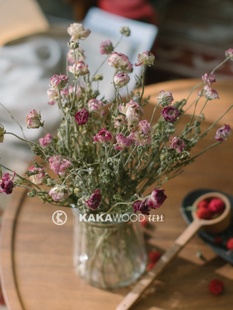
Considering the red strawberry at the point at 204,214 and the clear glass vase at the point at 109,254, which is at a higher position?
the red strawberry at the point at 204,214

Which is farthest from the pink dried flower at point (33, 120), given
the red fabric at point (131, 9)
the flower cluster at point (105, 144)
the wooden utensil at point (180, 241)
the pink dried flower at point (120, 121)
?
the red fabric at point (131, 9)

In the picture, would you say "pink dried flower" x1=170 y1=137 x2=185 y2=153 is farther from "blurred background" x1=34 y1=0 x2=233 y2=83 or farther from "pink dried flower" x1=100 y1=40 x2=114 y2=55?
"blurred background" x1=34 y1=0 x2=233 y2=83

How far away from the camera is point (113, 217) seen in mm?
931

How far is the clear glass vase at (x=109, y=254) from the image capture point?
1003 millimetres

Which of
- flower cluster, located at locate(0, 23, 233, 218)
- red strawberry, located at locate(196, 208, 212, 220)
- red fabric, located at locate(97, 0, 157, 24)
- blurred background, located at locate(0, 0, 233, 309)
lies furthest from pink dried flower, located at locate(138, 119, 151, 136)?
red fabric, located at locate(97, 0, 157, 24)

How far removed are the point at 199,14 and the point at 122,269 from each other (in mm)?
2074

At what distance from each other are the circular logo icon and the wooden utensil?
0.23 m

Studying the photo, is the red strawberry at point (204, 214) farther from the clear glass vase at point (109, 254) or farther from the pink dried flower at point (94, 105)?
the pink dried flower at point (94, 105)

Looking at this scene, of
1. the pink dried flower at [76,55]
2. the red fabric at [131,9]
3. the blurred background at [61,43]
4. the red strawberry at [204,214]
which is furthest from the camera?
the red fabric at [131,9]

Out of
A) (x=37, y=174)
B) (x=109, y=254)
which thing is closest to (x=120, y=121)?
(x=37, y=174)

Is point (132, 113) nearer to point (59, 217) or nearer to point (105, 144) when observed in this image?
point (105, 144)

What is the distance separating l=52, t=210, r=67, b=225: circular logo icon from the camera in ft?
3.88

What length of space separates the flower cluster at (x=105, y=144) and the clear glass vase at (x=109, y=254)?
10 centimetres

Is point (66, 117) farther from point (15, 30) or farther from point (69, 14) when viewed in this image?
point (69, 14)
